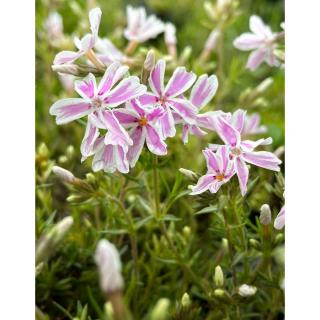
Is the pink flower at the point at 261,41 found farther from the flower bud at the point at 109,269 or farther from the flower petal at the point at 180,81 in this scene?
the flower bud at the point at 109,269

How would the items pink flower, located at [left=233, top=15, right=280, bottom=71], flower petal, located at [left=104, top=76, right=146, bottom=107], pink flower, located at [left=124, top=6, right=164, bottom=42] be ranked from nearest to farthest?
1. flower petal, located at [left=104, top=76, right=146, bottom=107]
2. pink flower, located at [left=233, top=15, right=280, bottom=71]
3. pink flower, located at [left=124, top=6, right=164, bottom=42]

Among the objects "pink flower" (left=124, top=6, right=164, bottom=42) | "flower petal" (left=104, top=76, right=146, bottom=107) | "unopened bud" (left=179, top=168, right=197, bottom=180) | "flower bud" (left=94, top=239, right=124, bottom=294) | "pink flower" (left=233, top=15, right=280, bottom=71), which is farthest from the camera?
"pink flower" (left=124, top=6, right=164, bottom=42)

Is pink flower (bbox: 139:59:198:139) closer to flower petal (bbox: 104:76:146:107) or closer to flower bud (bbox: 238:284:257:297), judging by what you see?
flower petal (bbox: 104:76:146:107)

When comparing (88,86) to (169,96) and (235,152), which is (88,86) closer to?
(169,96)

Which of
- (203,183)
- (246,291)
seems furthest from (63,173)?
(246,291)

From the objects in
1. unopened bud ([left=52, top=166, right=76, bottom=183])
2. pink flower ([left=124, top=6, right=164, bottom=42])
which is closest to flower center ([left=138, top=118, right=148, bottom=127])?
unopened bud ([left=52, top=166, right=76, bottom=183])

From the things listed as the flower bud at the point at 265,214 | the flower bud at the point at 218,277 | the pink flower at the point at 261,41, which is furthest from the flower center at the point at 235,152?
the pink flower at the point at 261,41
